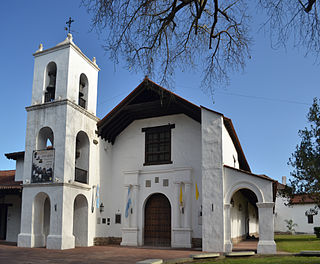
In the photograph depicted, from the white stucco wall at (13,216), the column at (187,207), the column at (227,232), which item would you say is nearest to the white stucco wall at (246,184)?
the column at (227,232)

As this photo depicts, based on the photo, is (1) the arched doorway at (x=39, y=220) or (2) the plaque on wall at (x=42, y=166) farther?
(2) the plaque on wall at (x=42, y=166)

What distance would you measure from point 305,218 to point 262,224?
81.1 ft

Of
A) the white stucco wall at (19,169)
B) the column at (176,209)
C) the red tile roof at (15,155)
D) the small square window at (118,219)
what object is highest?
the red tile roof at (15,155)

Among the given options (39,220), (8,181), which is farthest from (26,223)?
(8,181)

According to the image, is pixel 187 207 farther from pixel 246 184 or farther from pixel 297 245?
pixel 297 245

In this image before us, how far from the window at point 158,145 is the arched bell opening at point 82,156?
3.02 m

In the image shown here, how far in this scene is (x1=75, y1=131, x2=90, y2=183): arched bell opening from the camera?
663 inches

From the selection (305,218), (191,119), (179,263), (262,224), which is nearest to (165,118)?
(191,119)

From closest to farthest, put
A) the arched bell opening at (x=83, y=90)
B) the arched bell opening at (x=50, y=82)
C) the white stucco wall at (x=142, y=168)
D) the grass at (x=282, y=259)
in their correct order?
the grass at (x=282, y=259), the white stucco wall at (x=142, y=168), the arched bell opening at (x=50, y=82), the arched bell opening at (x=83, y=90)

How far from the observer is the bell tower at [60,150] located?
608 inches

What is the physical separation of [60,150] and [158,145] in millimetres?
4929

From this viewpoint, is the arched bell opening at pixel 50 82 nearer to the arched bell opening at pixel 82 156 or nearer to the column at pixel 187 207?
the arched bell opening at pixel 82 156

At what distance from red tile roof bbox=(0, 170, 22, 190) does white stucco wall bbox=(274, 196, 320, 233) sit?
2522 cm

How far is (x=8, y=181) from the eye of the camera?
64.6ft
